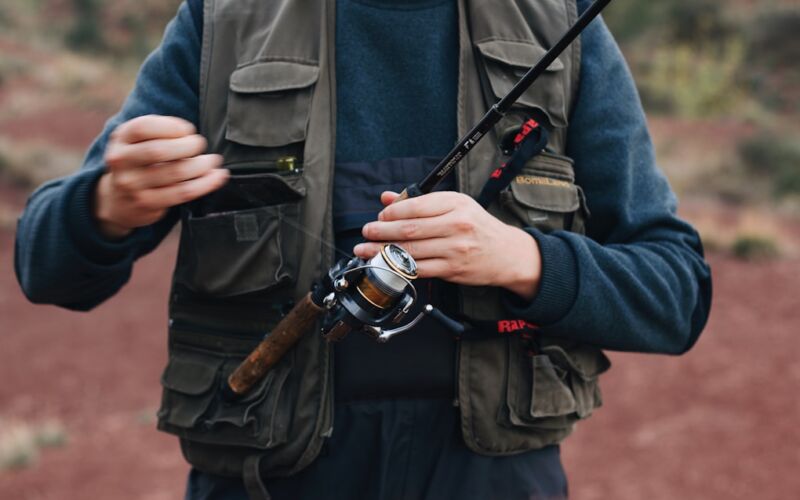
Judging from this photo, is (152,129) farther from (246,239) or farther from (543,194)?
(543,194)

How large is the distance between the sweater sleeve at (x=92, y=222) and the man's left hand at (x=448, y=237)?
0.56m

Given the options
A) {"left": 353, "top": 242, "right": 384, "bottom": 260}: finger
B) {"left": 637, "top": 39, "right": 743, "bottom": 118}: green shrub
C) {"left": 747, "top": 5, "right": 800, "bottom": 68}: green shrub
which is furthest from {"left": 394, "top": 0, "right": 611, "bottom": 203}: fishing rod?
{"left": 747, "top": 5, "right": 800, "bottom": 68}: green shrub

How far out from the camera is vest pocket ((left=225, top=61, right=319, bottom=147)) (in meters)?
1.98

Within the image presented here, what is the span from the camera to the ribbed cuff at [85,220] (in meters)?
1.88

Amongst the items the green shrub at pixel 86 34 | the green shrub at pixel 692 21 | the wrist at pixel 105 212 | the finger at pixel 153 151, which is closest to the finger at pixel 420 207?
the finger at pixel 153 151

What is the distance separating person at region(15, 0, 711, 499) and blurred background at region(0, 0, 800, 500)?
5129 millimetres

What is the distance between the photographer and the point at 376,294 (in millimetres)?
1788

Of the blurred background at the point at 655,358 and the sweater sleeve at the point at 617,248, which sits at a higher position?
the sweater sleeve at the point at 617,248

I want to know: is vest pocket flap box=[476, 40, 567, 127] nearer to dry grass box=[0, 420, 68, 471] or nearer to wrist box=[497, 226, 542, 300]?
wrist box=[497, 226, 542, 300]

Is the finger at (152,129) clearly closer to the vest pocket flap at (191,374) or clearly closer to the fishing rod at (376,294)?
the fishing rod at (376,294)

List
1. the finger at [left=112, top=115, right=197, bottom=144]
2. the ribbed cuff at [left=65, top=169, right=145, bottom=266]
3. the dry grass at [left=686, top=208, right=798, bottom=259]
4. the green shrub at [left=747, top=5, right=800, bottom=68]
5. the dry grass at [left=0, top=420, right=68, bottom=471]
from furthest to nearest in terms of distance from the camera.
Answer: the green shrub at [left=747, top=5, right=800, bottom=68], the dry grass at [left=686, top=208, right=798, bottom=259], the dry grass at [left=0, top=420, right=68, bottom=471], the ribbed cuff at [left=65, top=169, right=145, bottom=266], the finger at [left=112, top=115, right=197, bottom=144]

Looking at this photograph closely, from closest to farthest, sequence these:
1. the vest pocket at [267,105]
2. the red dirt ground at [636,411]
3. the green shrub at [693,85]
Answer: the vest pocket at [267,105] < the red dirt ground at [636,411] < the green shrub at [693,85]

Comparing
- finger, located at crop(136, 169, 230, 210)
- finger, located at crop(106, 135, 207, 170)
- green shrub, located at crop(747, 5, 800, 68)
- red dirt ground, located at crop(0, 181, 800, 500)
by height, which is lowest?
green shrub, located at crop(747, 5, 800, 68)

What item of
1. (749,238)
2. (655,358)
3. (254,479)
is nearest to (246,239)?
(254,479)
